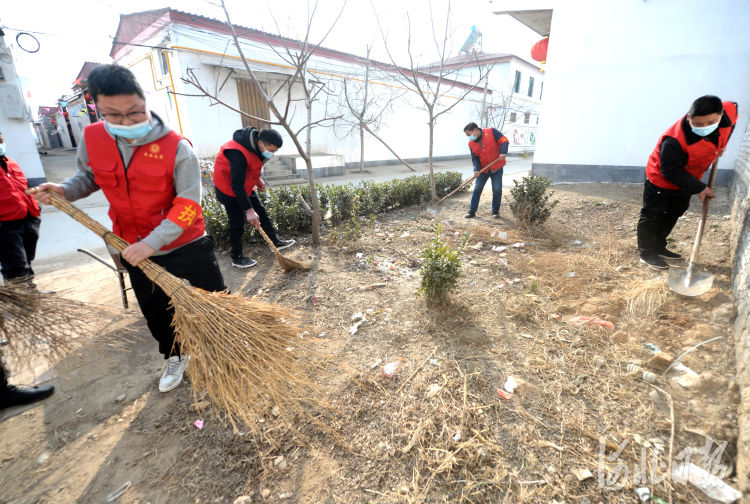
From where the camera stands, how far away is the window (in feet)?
30.0

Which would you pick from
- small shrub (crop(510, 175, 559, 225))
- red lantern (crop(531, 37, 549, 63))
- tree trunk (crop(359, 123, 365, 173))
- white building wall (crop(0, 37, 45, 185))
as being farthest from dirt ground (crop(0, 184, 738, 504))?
tree trunk (crop(359, 123, 365, 173))

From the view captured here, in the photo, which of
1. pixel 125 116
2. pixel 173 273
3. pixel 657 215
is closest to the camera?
pixel 125 116

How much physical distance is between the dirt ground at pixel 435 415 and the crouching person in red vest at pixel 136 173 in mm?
529

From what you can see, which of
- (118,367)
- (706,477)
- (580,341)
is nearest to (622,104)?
(580,341)

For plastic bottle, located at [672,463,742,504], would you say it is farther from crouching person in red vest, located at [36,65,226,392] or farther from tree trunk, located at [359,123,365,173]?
tree trunk, located at [359,123,365,173]

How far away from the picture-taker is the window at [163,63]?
9.15m

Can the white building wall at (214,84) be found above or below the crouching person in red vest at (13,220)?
above

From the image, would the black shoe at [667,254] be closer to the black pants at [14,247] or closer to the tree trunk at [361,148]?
the black pants at [14,247]

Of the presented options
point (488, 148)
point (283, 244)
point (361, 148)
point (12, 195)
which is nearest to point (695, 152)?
point (488, 148)

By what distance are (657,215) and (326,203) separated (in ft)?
14.0

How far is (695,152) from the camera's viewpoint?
9.88 feet

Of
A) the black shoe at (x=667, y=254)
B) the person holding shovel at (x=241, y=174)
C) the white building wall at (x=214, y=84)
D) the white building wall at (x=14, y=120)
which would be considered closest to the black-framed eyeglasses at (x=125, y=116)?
the person holding shovel at (x=241, y=174)

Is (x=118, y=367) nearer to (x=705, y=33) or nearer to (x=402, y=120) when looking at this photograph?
(x=705, y=33)

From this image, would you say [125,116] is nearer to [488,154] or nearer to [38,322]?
[38,322]
